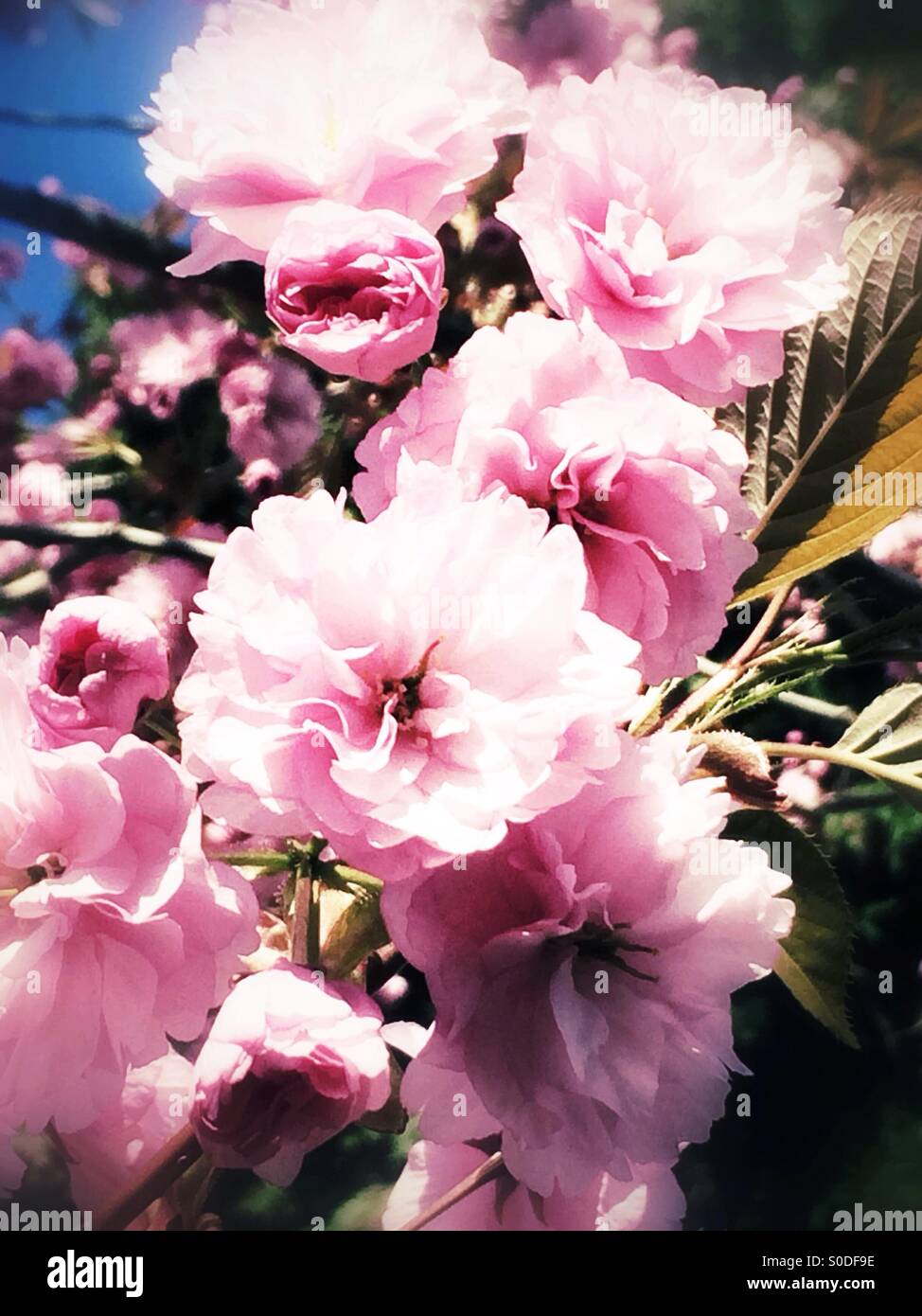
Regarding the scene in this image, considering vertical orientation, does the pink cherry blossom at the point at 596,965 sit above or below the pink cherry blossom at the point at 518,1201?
above

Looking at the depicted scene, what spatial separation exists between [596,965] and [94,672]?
5.3 inches

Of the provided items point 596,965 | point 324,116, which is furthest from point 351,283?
point 596,965

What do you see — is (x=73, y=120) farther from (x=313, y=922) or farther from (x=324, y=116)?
(x=313, y=922)

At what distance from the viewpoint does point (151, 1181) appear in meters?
0.33

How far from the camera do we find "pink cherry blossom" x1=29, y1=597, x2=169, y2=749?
0.29 meters

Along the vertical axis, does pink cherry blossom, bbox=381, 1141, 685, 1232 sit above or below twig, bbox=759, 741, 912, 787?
below

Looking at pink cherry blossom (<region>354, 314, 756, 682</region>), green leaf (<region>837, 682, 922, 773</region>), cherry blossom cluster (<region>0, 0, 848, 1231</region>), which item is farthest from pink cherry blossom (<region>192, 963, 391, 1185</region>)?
green leaf (<region>837, 682, 922, 773</region>)

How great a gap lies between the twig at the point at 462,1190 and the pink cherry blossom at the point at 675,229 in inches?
8.4

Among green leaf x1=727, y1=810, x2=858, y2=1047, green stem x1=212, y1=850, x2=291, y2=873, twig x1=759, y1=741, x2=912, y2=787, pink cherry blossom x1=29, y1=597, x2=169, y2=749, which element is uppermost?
pink cherry blossom x1=29, y1=597, x2=169, y2=749

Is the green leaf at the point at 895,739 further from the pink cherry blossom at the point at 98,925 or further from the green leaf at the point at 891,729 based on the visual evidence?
the pink cherry blossom at the point at 98,925

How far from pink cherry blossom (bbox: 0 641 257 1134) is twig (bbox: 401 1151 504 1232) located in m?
0.10

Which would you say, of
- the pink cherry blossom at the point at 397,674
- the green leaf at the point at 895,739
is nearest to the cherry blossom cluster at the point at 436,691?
the pink cherry blossom at the point at 397,674

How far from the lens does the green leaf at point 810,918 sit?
0.38 meters

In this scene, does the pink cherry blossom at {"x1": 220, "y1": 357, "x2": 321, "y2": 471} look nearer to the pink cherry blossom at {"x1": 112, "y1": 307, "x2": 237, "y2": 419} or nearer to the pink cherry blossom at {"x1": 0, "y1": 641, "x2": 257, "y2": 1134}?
the pink cherry blossom at {"x1": 112, "y1": 307, "x2": 237, "y2": 419}
